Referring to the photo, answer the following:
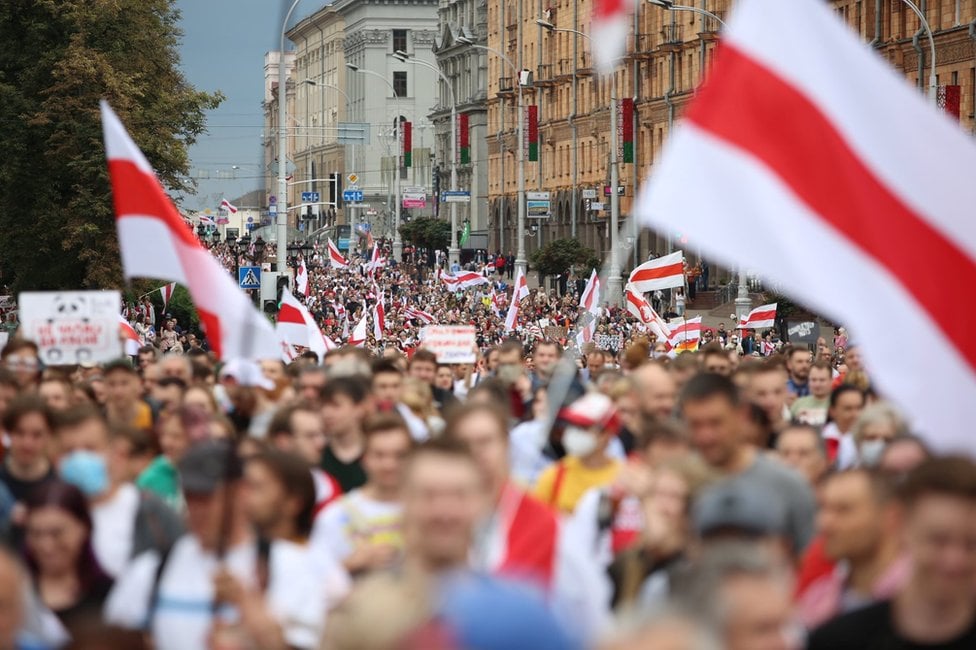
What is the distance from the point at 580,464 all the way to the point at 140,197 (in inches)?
181

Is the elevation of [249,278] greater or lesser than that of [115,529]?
lesser

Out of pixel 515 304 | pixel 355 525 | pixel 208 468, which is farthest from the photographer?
pixel 515 304

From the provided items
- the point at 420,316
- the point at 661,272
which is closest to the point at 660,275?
the point at 661,272

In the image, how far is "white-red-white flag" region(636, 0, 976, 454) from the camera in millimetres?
6387

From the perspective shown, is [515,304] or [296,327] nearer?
[296,327]

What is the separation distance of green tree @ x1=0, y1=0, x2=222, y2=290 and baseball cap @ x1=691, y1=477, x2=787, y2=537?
4194cm

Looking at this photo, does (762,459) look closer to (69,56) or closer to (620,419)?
(620,419)

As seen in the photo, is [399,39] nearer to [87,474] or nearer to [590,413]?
[590,413]

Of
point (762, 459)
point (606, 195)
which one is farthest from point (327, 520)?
point (606, 195)

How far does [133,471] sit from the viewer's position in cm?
915

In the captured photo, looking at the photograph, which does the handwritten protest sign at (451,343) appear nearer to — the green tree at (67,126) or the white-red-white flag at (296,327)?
the white-red-white flag at (296,327)

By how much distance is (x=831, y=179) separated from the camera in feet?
22.8

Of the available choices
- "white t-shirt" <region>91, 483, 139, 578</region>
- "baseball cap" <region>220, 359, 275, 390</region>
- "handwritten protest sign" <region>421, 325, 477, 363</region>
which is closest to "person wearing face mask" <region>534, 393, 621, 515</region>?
"white t-shirt" <region>91, 483, 139, 578</region>

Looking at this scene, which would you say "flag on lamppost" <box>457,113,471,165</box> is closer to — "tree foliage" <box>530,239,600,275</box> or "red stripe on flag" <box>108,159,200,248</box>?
"tree foliage" <box>530,239,600,275</box>
